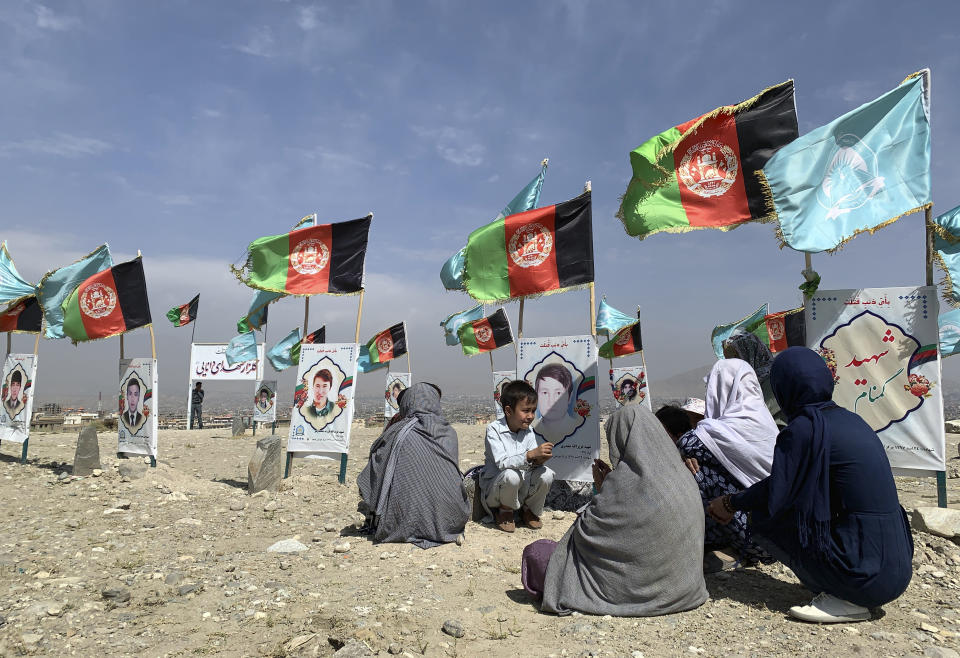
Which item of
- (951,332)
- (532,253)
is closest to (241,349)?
(532,253)

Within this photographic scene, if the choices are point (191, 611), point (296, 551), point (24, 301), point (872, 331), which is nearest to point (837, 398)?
point (872, 331)

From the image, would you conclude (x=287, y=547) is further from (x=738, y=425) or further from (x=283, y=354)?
(x=283, y=354)

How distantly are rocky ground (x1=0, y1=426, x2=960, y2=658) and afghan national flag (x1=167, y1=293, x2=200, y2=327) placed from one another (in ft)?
54.2

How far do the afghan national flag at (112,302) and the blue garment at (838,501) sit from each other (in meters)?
8.93

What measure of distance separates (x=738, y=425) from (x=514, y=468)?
77.5 inches

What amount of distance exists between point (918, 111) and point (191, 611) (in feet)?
21.4

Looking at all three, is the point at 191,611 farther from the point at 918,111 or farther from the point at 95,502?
the point at 918,111

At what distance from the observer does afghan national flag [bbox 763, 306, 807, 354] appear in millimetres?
12828

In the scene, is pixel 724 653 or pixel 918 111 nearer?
pixel 724 653

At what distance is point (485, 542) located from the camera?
4645 mm

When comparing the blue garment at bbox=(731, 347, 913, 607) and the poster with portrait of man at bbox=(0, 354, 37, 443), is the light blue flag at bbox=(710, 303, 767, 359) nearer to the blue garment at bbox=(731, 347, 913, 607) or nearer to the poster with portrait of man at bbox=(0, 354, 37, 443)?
the blue garment at bbox=(731, 347, 913, 607)

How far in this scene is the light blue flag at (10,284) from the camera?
10.6m

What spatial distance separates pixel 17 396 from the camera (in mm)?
10273

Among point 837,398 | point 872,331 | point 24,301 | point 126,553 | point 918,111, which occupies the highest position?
point 918,111
